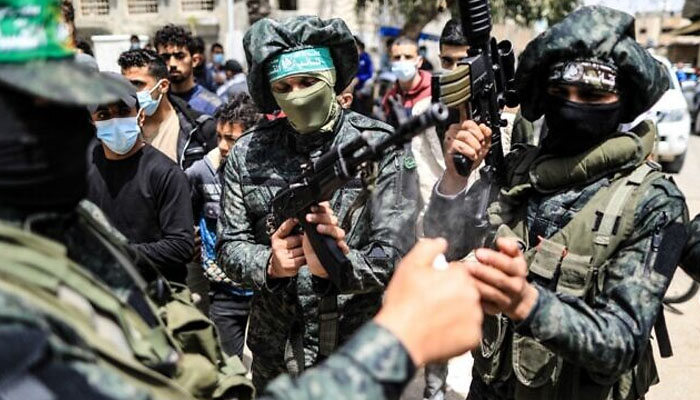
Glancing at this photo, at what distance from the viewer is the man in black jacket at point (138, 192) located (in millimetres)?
2580

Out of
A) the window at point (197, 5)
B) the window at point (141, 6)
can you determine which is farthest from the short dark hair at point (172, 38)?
the window at point (141, 6)

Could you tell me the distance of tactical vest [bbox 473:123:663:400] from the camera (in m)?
1.73

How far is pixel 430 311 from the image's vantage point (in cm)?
106

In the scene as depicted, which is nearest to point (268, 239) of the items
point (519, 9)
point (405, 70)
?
point (405, 70)

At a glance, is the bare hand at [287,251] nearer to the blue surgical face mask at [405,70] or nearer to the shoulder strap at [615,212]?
the shoulder strap at [615,212]

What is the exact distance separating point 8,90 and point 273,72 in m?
1.37

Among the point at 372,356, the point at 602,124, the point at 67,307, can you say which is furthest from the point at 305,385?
the point at 602,124

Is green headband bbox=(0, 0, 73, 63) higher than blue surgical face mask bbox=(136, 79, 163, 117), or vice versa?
green headband bbox=(0, 0, 73, 63)

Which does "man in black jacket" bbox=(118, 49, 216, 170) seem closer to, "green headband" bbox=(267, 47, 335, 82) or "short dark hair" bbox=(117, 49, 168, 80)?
"short dark hair" bbox=(117, 49, 168, 80)

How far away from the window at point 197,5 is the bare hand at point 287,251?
2684 cm

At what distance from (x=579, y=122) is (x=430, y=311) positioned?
99 cm

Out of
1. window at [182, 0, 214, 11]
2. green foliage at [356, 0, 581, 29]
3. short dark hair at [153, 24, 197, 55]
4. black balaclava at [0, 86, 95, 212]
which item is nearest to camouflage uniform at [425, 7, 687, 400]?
black balaclava at [0, 86, 95, 212]

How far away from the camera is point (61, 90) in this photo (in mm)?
951

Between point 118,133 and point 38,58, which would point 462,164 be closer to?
point 38,58
